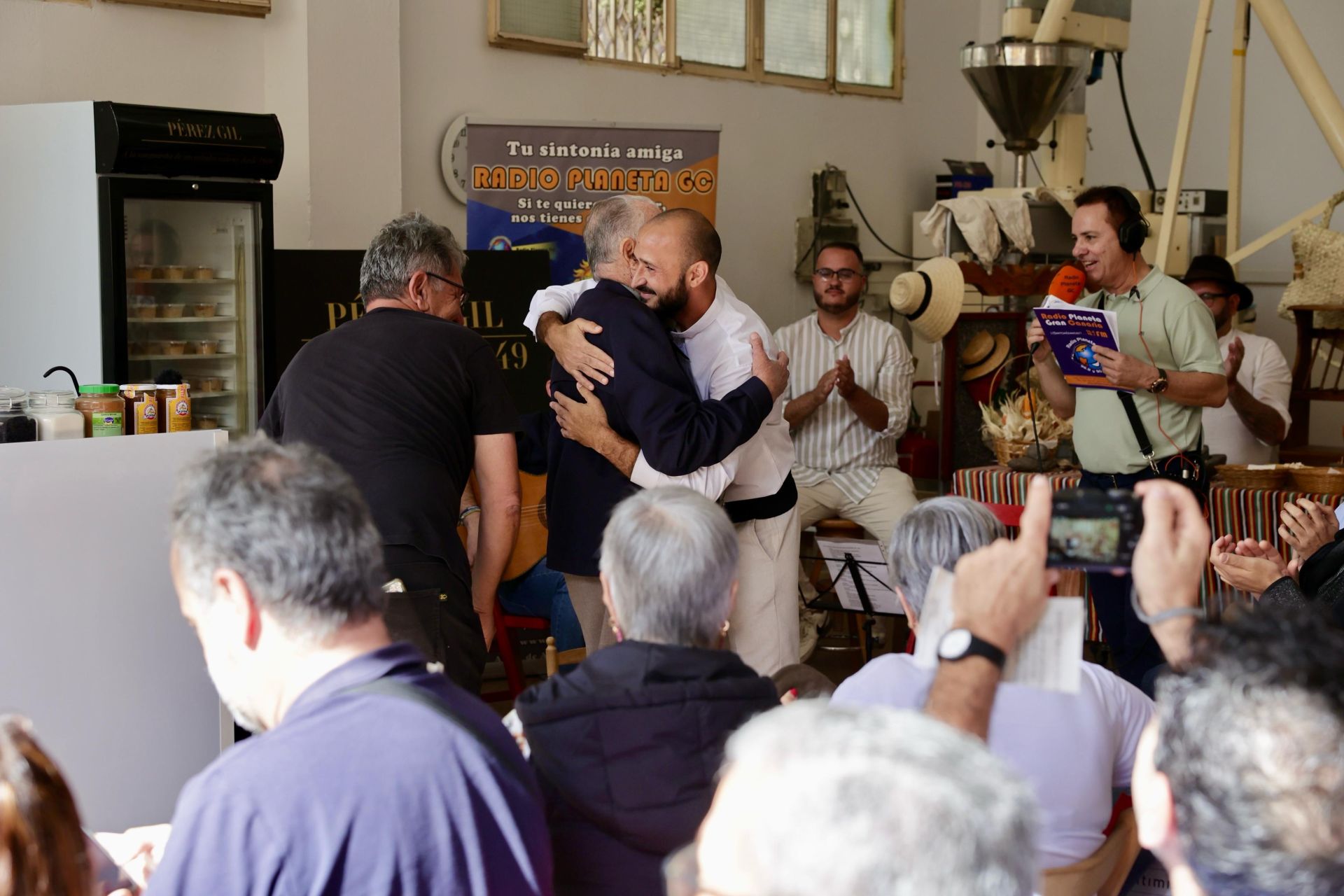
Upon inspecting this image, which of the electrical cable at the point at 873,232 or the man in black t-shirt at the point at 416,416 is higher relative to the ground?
the electrical cable at the point at 873,232

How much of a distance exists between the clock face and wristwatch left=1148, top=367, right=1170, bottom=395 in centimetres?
319

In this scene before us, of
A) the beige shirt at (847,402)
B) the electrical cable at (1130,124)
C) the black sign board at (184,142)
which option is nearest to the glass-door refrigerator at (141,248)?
the black sign board at (184,142)

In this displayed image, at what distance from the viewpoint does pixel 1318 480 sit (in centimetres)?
419

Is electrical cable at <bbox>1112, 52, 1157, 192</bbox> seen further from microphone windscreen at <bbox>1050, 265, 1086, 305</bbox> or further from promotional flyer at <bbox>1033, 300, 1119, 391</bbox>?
promotional flyer at <bbox>1033, 300, 1119, 391</bbox>

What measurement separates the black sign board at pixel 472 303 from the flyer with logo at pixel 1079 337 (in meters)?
1.83

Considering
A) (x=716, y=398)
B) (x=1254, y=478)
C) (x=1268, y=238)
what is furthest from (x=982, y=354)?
(x=716, y=398)

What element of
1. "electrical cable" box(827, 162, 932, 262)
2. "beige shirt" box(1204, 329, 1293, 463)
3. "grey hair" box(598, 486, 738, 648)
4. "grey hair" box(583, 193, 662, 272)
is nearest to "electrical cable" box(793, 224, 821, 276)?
"electrical cable" box(827, 162, 932, 262)

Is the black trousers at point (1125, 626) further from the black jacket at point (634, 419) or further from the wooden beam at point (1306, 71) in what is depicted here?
the wooden beam at point (1306, 71)

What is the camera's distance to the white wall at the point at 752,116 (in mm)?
6020

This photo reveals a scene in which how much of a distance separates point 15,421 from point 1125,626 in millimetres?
2906

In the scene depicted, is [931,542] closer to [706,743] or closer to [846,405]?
[706,743]

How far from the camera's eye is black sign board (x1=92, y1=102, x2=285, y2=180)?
13.9ft

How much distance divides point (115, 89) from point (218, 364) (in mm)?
1129

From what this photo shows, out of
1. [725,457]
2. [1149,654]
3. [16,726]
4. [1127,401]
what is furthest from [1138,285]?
[16,726]
